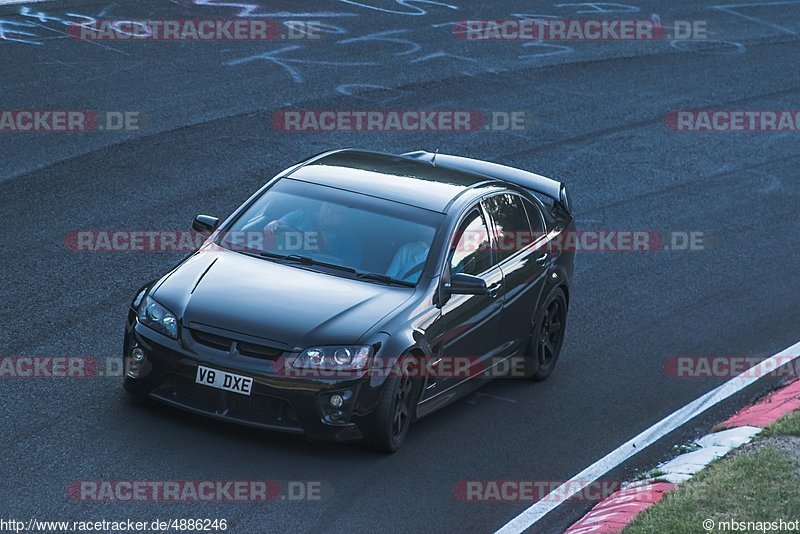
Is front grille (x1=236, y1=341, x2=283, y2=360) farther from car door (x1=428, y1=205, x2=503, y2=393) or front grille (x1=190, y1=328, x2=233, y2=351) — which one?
car door (x1=428, y1=205, x2=503, y2=393)

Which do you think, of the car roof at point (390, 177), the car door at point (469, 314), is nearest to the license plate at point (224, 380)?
the car door at point (469, 314)

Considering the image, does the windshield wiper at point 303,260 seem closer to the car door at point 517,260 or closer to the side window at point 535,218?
the car door at point 517,260

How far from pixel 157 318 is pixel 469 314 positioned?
2220mm

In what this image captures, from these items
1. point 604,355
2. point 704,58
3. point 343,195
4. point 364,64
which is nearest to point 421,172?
point 343,195

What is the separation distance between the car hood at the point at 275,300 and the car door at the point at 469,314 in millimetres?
451

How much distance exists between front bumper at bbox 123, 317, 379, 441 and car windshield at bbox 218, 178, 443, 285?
1053 mm

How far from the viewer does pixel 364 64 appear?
19.8 metres

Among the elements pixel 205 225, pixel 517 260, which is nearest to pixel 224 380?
pixel 205 225

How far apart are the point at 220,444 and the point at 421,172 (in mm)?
2982

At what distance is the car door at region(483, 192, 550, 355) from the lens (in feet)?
32.9

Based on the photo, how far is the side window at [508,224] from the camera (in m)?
10.1

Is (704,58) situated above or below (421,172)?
below

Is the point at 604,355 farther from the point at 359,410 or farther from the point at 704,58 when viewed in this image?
the point at 704,58

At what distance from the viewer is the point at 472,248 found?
9.70 m
